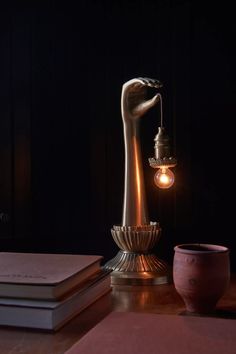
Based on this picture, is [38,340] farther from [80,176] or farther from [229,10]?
[229,10]

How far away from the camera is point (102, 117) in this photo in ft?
3.69

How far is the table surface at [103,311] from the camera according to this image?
58 centimetres

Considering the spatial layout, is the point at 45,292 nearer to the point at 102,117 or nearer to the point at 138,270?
the point at 138,270

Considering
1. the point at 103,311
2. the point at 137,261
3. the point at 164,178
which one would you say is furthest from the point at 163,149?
the point at 103,311

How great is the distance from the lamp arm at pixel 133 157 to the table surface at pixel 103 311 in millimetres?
150

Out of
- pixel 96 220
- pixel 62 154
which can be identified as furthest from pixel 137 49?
pixel 96 220

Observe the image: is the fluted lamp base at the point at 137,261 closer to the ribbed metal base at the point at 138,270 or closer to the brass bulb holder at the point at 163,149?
the ribbed metal base at the point at 138,270

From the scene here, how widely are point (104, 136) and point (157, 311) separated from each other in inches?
20.0

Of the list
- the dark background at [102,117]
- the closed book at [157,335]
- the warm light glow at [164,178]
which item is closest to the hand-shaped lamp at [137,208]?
the warm light glow at [164,178]

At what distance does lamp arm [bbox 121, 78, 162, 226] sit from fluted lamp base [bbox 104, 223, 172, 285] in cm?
3

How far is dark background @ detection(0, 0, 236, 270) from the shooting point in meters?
1.05

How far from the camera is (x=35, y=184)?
1.16 m

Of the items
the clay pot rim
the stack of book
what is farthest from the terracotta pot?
the stack of book

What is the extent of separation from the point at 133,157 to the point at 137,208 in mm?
104
